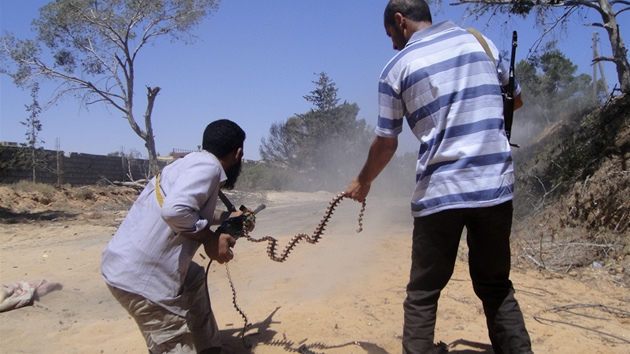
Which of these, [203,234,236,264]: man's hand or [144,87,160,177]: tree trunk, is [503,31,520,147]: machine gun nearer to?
[203,234,236,264]: man's hand

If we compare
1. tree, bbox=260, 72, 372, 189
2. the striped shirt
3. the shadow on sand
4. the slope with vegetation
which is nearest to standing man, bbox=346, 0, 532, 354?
the striped shirt

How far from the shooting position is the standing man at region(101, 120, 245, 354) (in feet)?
7.93

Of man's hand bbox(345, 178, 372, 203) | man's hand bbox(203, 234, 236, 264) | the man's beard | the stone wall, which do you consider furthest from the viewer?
the stone wall

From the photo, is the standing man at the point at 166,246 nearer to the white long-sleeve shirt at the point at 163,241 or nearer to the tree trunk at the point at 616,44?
the white long-sleeve shirt at the point at 163,241

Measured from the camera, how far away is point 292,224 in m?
9.72

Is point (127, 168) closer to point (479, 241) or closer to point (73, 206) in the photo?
point (73, 206)

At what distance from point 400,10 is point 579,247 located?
3.93 m

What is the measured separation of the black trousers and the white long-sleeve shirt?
3.52ft

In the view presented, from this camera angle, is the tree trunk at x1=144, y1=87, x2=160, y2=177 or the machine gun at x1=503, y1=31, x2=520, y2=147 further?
the tree trunk at x1=144, y1=87, x2=160, y2=177

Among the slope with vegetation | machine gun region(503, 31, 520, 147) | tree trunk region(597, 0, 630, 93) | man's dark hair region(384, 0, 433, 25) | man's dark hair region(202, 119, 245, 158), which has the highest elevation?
tree trunk region(597, 0, 630, 93)

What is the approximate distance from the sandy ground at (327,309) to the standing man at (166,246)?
852mm

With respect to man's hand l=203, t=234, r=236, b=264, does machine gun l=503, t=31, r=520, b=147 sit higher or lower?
higher

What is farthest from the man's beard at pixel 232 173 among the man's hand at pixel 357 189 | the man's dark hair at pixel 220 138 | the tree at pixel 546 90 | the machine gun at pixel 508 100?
the tree at pixel 546 90

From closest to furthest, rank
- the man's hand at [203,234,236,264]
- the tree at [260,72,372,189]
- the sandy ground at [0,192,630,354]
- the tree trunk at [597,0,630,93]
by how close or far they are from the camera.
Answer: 1. the man's hand at [203,234,236,264]
2. the sandy ground at [0,192,630,354]
3. the tree trunk at [597,0,630,93]
4. the tree at [260,72,372,189]
